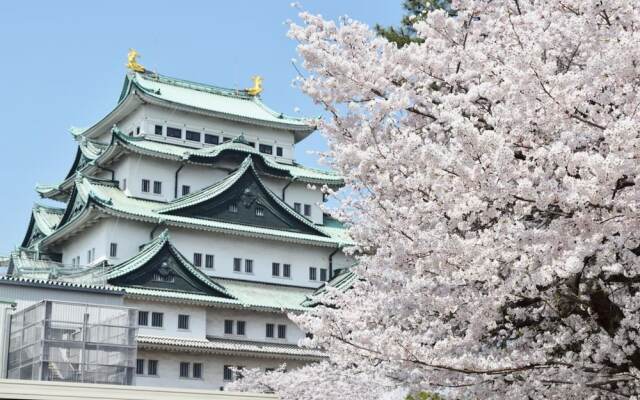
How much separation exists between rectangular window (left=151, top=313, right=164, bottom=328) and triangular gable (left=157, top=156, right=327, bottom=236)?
510 cm

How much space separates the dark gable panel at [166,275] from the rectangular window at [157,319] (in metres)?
1.20

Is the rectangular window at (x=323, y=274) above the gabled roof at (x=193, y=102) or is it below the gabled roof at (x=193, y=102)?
below

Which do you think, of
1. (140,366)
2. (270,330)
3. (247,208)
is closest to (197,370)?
(140,366)

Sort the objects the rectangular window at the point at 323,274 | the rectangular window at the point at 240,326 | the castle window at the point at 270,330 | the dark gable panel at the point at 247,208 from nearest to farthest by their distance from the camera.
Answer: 1. the rectangular window at the point at 240,326
2. the castle window at the point at 270,330
3. the dark gable panel at the point at 247,208
4. the rectangular window at the point at 323,274

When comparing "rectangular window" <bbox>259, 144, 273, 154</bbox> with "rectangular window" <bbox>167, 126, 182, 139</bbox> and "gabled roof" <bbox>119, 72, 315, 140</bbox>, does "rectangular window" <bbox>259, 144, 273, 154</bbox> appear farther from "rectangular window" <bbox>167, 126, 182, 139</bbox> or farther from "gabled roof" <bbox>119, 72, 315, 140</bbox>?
"rectangular window" <bbox>167, 126, 182, 139</bbox>

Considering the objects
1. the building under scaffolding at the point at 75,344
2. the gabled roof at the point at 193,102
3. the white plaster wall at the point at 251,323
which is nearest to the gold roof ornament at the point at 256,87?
the gabled roof at the point at 193,102

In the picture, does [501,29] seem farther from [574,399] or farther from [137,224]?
[137,224]

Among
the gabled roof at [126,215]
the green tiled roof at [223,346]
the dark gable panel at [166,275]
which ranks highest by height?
the gabled roof at [126,215]

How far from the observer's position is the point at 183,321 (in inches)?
1617

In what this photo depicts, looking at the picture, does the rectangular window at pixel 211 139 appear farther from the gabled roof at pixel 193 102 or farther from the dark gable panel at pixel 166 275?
the dark gable panel at pixel 166 275

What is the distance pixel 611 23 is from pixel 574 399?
4344 millimetres

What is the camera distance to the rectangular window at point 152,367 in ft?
130

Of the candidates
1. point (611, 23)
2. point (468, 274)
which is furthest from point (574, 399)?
point (611, 23)

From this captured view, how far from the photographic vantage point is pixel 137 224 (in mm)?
43062
